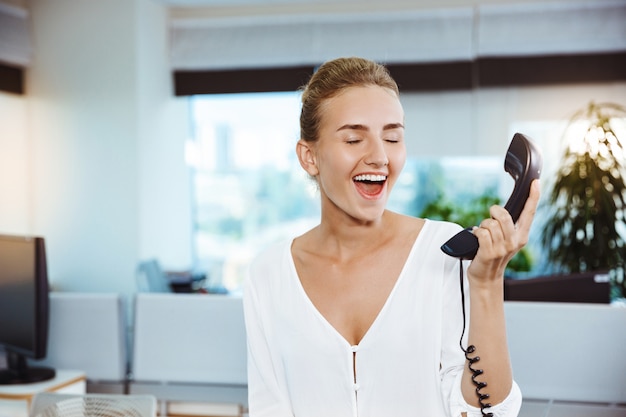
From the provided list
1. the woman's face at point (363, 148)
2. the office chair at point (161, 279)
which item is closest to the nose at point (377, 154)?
the woman's face at point (363, 148)

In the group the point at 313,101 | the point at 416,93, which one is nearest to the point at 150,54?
the point at 416,93

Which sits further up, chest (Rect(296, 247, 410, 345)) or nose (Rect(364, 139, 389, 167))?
nose (Rect(364, 139, 389, 167))

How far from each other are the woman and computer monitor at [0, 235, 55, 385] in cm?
102

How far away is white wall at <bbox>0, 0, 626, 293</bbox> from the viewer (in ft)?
16.0

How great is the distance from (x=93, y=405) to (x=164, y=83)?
4192 millimetres

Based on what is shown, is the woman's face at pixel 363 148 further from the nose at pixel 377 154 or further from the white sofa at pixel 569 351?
the white sofa at pixel 569 351

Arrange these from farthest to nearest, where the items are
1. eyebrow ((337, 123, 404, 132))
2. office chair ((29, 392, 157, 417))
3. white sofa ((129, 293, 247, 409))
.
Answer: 1. white sofa ((129, 293, 247, 409))
2. office chair ((29, 392, 157, 417))
3. eyebrow ((337, 123, 404, 132))

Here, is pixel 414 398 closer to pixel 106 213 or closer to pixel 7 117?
pixel 106 213

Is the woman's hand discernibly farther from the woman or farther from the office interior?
the office interior

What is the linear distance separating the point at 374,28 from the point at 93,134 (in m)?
2.32

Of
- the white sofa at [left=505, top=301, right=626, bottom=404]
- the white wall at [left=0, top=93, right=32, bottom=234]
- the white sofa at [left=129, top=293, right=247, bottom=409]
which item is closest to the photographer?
the white sofa at [left=505, top=301, right=626, bottom=404]

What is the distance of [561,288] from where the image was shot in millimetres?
2295

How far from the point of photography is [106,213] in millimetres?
4945

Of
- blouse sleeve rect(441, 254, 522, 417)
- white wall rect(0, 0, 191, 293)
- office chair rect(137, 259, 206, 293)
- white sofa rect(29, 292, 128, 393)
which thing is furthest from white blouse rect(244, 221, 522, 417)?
white wall rect(0, 0, 191, 293)
